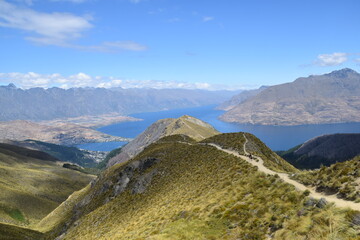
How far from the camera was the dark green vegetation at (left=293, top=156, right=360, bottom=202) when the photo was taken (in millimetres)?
20756

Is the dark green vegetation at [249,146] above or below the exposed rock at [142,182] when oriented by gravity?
above

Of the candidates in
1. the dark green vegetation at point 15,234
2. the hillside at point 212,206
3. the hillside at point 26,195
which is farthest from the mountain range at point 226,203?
the hillside at point 26,195

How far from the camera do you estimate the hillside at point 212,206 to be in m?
18.4

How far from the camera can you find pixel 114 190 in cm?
7519

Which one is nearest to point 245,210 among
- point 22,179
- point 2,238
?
point 2,238

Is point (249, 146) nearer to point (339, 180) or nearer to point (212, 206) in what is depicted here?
point (212, 206)

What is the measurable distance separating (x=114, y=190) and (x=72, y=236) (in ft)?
56.8

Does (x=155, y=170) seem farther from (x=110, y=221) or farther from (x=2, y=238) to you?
(x=2, y=238)

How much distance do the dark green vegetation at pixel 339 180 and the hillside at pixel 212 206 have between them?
226cm

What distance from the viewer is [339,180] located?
23078mm

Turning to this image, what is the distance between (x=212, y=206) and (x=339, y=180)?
1367cm

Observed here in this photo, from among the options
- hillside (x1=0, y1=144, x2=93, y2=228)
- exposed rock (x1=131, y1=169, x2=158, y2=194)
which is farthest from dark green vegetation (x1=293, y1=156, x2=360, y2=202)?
hillside (x1=0, y1=144, x2=93, y2=228)

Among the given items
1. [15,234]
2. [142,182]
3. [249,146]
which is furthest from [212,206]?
[15,234]

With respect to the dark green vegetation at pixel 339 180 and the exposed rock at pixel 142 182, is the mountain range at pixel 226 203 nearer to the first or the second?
the dark green vegetation at pixel 339 180
